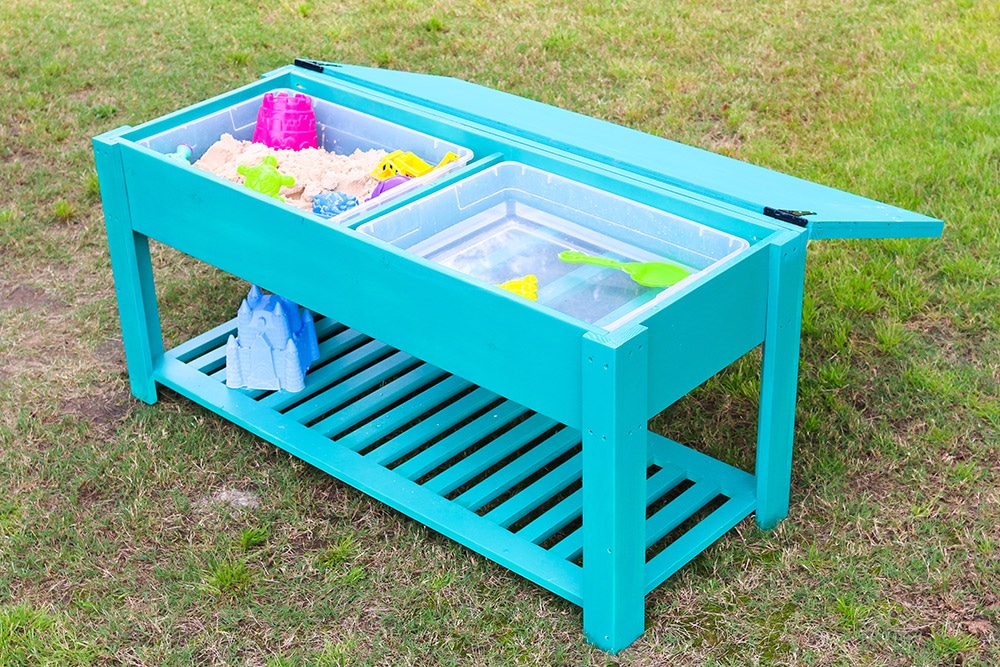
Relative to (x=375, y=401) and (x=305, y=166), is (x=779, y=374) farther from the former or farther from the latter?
(x=305, y=166)

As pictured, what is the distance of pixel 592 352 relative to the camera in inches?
85.0

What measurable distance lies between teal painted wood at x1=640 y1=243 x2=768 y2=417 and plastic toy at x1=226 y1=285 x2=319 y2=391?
117 centimetres

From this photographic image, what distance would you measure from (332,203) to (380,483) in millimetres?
644

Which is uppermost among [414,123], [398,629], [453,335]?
[414,123]

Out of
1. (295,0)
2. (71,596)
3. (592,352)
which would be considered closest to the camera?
(592,352)

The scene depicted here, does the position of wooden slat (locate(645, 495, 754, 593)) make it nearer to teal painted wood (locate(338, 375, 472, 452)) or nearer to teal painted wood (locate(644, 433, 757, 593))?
teal painted wood (locate(644, 433, 757, 593))

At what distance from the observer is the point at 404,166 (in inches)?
116

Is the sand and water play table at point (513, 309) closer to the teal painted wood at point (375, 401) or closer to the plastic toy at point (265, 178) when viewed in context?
the teal painted wood at point (375, 401)

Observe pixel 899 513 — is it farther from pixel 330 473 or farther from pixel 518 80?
pixel 518 80

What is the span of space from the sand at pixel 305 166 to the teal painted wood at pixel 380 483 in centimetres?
54

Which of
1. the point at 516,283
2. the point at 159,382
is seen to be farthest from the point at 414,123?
the point at 159,382

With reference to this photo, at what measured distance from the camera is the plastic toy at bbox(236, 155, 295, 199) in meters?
2.91

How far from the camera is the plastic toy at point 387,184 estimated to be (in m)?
2.91

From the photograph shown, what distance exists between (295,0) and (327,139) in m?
2.66
